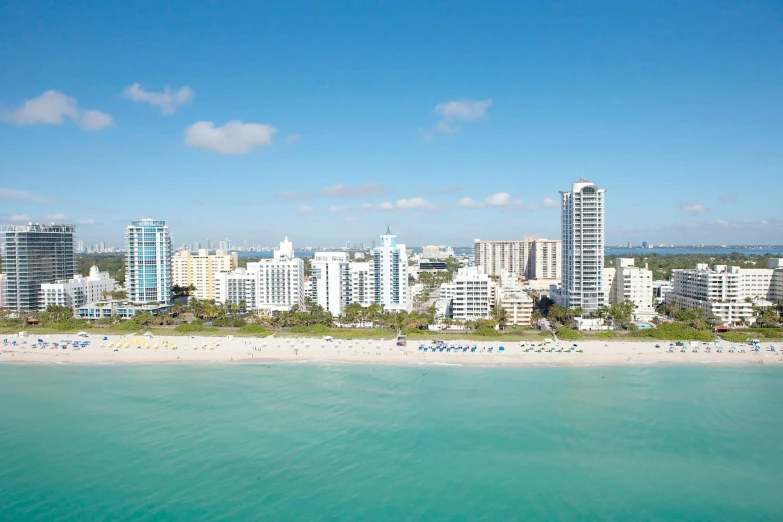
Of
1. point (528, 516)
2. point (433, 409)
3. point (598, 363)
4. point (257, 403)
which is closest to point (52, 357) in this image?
point (257, 403)

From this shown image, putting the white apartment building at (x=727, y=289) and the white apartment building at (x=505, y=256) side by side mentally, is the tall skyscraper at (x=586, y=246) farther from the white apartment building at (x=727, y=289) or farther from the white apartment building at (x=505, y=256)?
the white apartment building at (x=505, y=256)

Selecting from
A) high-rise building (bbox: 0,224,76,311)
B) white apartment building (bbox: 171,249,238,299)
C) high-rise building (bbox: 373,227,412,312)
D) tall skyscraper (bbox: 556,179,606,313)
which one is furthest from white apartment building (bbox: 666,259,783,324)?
high-rise building (bbox: 0,224,76,311)

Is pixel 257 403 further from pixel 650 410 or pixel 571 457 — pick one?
pixel 650 410

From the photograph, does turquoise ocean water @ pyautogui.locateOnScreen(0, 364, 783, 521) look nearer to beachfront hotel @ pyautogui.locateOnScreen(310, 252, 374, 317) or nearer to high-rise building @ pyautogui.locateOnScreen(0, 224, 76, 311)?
beachfront hotel @ pyautogui.locateOnScreen(310, 252, 374, 317)

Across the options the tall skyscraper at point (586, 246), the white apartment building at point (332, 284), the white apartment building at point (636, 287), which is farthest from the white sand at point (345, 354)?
the white apartment building at point (636, 287)

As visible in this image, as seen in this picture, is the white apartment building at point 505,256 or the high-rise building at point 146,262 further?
the white apartment building at point 505,256

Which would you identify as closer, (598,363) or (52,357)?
(598,363)

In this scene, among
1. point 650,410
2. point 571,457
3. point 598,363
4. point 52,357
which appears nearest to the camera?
point 571,457
